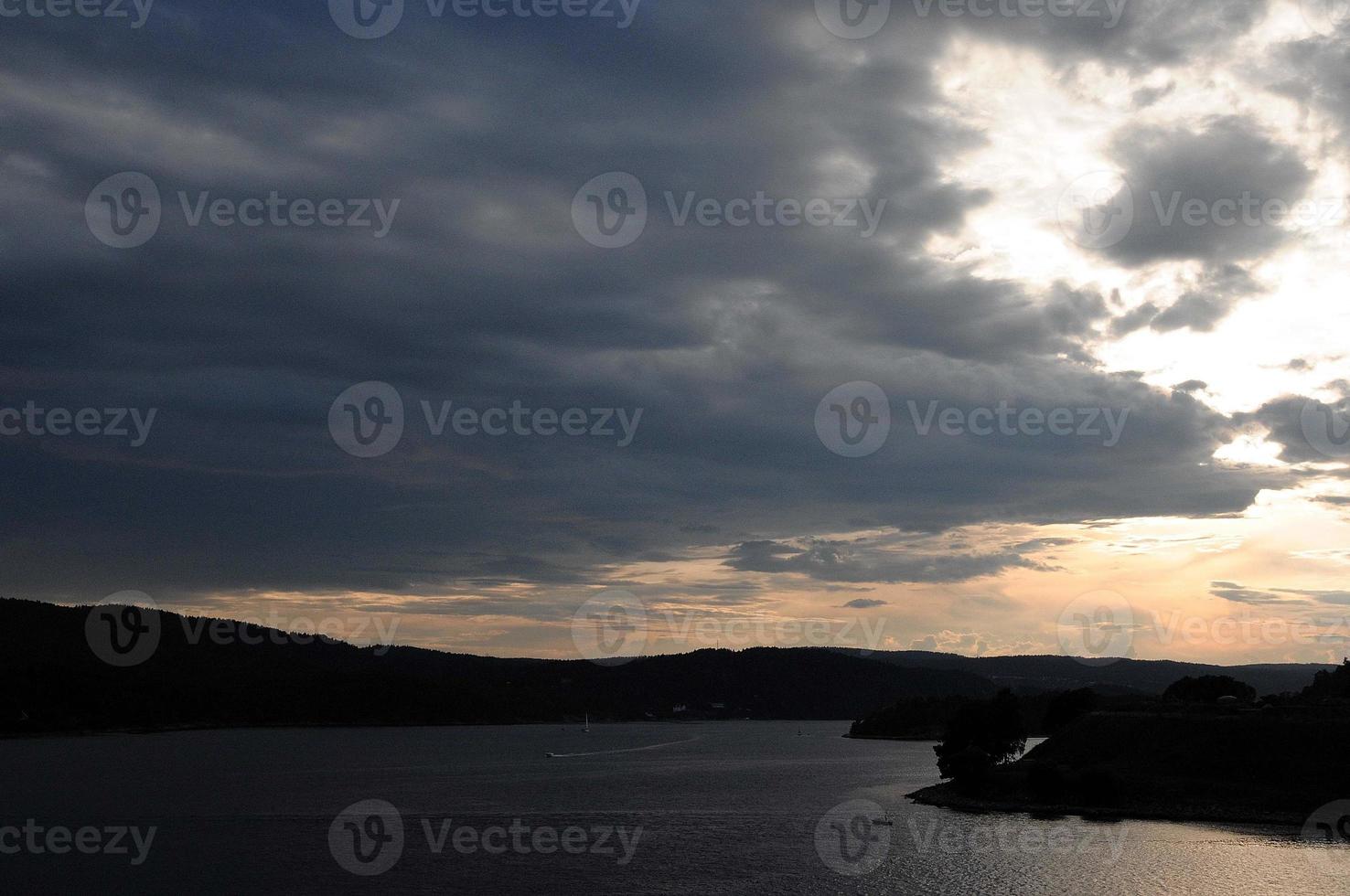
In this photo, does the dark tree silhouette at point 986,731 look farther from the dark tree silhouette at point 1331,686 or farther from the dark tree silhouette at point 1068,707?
the dark tree silhouette at point 1331,686

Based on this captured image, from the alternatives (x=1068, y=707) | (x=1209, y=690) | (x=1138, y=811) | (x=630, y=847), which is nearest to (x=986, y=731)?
(x=1138, y=811)

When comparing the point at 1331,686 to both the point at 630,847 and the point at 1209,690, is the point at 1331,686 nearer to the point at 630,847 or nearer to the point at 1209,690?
the point at 1209,690

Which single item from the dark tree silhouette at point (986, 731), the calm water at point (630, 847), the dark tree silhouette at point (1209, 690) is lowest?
the calm water at point (630, 847)

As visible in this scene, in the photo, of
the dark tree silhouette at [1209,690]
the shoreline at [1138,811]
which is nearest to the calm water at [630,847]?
the shoreline at [1138,811]

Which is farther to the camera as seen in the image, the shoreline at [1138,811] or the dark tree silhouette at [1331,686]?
the dark tree silhouette at [1331,686]

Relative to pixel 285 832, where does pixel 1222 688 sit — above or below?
above

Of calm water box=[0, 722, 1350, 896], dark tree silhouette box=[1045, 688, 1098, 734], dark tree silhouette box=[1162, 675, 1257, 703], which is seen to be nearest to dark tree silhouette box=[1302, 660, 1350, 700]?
dark tree silhouette box=[1162, 675, 1257, 703]

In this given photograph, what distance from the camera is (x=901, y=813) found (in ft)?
375

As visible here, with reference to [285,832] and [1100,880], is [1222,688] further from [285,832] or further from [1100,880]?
[285,832]

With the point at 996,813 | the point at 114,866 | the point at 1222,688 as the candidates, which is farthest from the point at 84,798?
the point at 1222,688

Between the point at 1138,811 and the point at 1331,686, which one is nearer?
the point at 1138,811

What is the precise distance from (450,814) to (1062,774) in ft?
228

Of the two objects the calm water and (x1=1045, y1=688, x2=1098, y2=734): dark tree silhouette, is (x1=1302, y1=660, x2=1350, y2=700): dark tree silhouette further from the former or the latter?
the calm water

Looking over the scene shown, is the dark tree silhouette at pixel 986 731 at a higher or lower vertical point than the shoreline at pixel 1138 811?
higher
